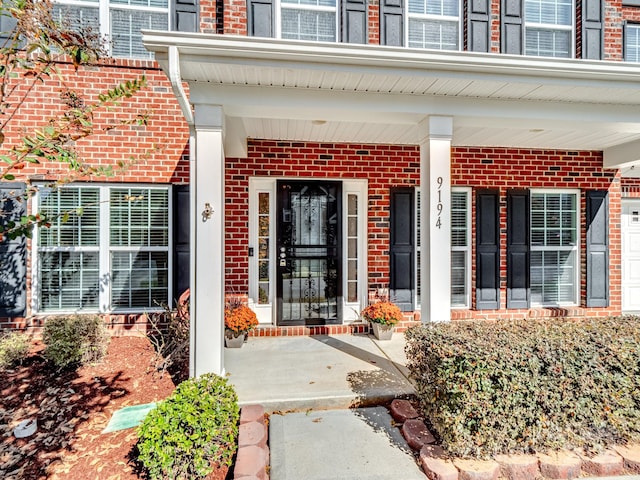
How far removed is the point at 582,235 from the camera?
5559 millimetres

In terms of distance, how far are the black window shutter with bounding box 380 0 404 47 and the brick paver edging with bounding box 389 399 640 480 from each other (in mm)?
4905

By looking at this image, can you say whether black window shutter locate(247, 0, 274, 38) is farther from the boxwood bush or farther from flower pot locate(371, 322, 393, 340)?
the boxwood bush

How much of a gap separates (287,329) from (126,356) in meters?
1.97

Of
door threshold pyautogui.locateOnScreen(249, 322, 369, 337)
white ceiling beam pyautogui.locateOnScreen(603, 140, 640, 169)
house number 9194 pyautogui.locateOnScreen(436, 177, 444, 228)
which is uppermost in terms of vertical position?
white ceiling beam pyautogui.locateOnScreen(603, 140, 640, 169)

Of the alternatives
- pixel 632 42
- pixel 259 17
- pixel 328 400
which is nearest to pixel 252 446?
pixel 328 400

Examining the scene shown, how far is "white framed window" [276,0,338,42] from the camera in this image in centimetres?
489

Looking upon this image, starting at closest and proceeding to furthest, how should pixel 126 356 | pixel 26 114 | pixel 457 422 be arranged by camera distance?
1. pixel 457 422
2. pixel 126 356
3. pixel 26 114

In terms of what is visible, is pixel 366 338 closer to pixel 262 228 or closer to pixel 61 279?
pixel 262 228

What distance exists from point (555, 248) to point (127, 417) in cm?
614

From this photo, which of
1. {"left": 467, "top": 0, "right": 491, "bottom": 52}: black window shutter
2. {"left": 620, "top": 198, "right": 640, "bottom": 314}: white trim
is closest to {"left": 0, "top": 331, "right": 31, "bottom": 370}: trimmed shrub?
{"left": 467, "top": 0, "right": 491, "bottom": 52}: black window shutter

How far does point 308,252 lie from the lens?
202 inches

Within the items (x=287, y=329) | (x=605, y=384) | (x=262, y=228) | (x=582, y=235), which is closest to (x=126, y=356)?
(x=287, y=329)

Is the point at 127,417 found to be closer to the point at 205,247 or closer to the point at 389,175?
the point at 205,247

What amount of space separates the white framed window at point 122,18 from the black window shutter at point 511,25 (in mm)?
4739
